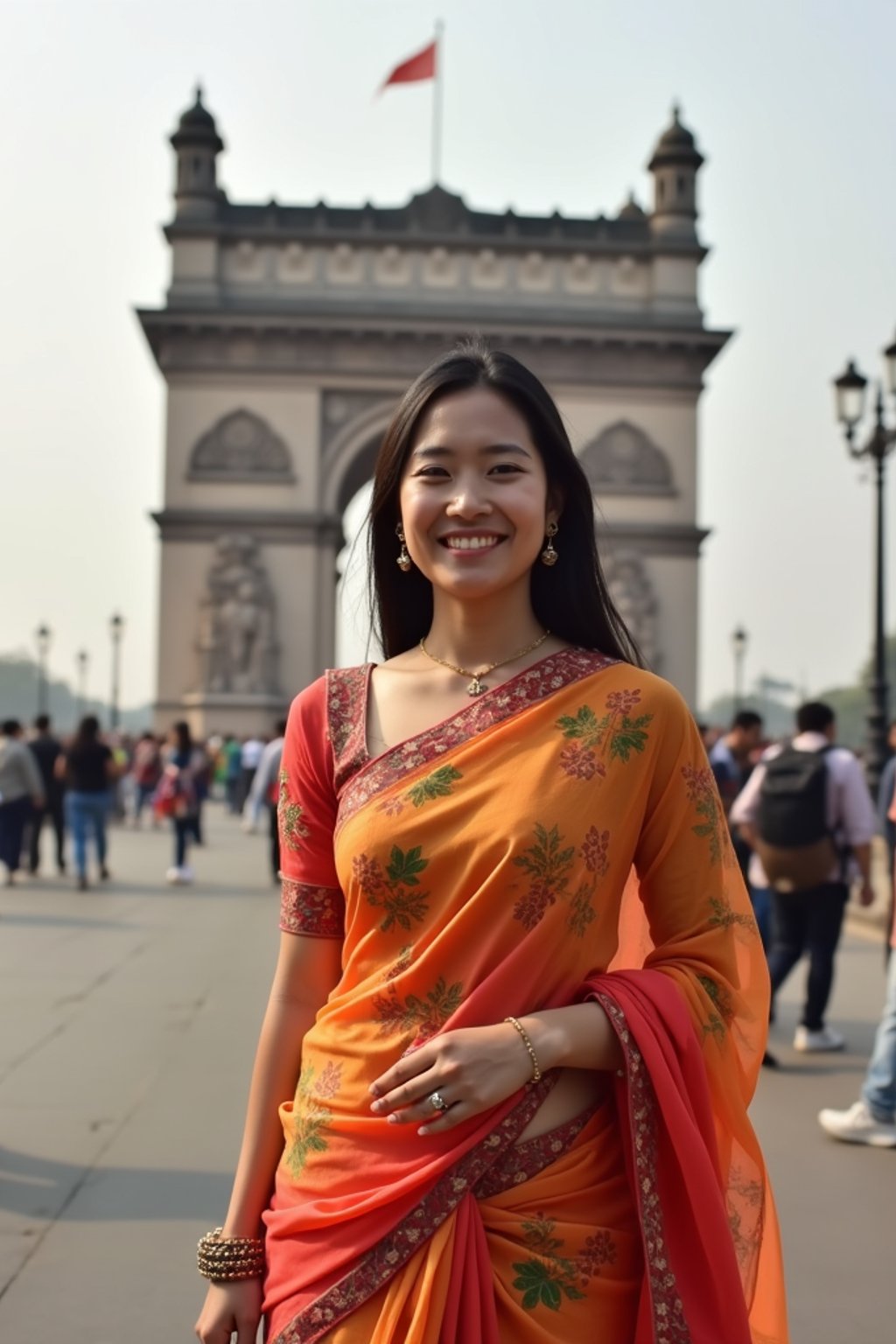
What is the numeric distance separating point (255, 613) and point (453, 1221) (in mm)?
25982

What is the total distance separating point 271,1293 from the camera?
1880 millimetres

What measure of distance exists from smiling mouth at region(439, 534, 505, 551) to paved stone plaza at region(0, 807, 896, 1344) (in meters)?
2.47

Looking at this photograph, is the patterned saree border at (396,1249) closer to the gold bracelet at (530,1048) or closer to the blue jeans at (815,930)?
the gold bracelet at (530,1048)

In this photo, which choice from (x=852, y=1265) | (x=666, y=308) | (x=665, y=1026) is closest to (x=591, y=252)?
(x=666, y=308)

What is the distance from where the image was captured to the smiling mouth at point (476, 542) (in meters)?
2.01

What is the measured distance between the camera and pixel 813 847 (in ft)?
24.0

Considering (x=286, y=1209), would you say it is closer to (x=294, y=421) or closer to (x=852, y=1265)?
(x=852, y=1265)

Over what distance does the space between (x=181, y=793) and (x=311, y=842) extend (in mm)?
13118

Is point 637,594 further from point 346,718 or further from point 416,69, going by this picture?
point 346,718

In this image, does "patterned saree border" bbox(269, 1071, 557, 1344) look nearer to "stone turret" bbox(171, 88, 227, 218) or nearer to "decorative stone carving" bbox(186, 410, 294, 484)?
"decorative stone carving" bbox(186, 410, 294, 484)

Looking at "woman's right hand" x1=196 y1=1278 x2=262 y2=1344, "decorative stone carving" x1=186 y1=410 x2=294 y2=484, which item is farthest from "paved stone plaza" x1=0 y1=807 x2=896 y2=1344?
"decorative stone carving" x1=186 y1=410 x2=294 y2=484

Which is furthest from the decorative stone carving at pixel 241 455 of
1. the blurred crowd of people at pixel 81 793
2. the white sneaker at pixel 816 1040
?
the white sneaker at pixel 816 1040

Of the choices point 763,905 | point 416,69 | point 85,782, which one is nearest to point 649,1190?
point 763,905

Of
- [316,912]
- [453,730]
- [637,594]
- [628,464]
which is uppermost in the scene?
[628,464]
